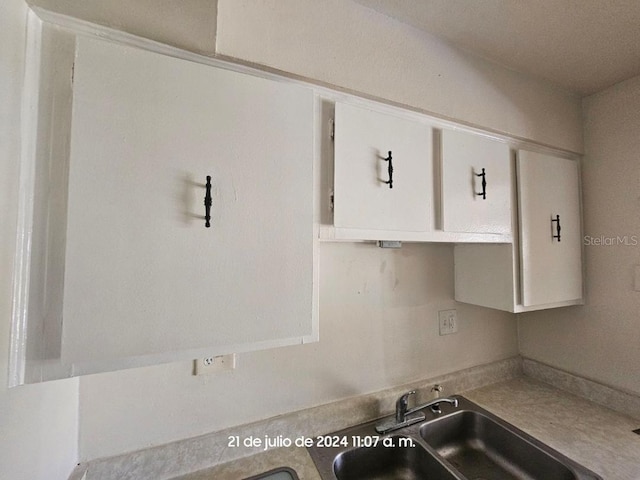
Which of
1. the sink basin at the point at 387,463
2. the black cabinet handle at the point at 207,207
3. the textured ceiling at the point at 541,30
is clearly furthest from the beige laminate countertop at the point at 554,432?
the textured ceiling at the point at 541,30

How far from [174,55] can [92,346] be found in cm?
68

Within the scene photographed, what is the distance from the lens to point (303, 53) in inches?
34.0

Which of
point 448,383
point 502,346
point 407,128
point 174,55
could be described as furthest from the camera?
point 502,346

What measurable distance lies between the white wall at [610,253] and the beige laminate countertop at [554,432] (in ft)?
0.60

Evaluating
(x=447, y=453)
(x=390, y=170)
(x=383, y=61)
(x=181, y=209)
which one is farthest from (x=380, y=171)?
(x=447, y=453)

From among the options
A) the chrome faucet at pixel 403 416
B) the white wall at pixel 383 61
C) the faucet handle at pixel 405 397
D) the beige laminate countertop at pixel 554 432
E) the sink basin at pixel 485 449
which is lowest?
the sink basin at pixel 485 449

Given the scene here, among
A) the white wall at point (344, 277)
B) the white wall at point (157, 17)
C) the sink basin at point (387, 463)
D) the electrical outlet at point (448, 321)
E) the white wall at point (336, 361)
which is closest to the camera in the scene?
the white wall at point (157, 17)

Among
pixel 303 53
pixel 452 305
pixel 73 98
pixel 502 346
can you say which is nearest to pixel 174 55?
pixel 73 98

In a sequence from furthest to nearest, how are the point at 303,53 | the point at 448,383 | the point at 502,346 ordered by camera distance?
the point at 502,346 < the point at 448,383 < the point at 303,53

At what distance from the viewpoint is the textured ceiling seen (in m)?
0.96

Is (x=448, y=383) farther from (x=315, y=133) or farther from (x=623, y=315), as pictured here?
(x=315, y=133)

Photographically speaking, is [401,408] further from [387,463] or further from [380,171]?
[380,171]

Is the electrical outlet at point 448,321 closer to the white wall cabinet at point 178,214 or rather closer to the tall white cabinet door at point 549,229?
the tall white cabinet door at point 549,229

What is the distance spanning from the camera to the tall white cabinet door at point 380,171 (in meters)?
0.91
